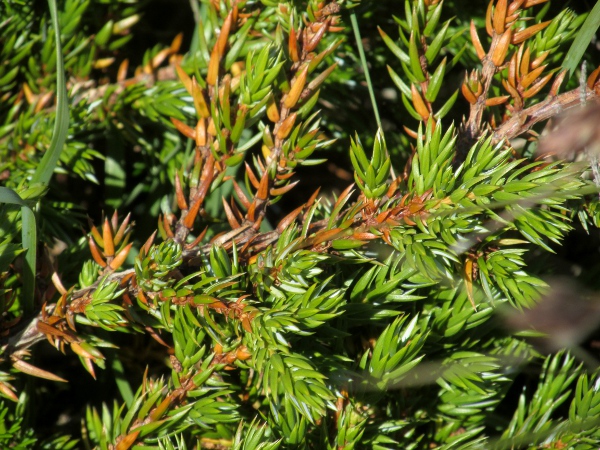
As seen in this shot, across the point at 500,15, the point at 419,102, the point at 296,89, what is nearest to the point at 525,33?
the point at 500,15

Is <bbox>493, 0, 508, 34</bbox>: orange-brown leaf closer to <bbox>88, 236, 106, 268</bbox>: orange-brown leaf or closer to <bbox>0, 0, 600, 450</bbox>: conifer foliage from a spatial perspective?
<bbox>0, 0, 600, 450</bbox>: conifer foliage

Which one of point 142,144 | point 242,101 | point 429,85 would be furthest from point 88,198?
point 429,85

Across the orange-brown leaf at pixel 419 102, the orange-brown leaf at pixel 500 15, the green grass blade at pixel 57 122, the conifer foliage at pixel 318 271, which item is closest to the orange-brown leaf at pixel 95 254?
the conifer foliage at pixel 318 271

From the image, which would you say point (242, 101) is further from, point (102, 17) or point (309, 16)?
point (102, 17)

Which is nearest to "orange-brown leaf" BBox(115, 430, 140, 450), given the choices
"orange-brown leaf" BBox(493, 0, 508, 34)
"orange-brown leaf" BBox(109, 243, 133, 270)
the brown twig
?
"orange-brown leaf" BBox(109, 243, 133, 270)

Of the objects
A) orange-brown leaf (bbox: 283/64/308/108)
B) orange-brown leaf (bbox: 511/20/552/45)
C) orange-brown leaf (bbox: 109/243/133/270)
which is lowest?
orange-brown leaf (bbox: 109/243/133/270)

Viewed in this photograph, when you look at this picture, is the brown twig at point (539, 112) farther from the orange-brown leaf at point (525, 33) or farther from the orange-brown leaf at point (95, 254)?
the orange-brown leaf at point (95, 254)

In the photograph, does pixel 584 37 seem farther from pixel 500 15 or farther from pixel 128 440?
pixel 128 440
